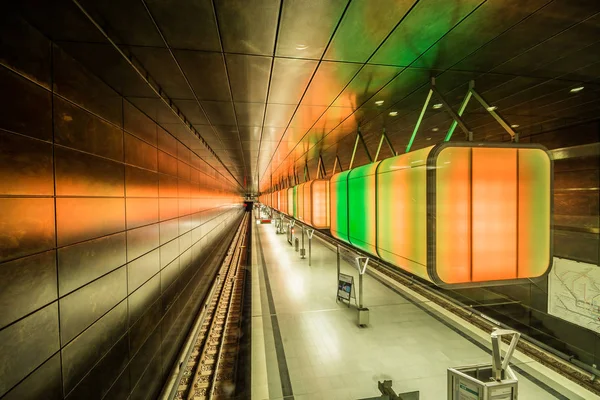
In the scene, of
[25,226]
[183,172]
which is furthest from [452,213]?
[183,172]

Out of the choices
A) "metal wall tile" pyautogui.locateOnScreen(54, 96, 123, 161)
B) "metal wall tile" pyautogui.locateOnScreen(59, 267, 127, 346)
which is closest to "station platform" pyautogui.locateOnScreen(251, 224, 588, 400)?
"metal wall tile" pyautogui.locateOnScreen(59, 267, 127, 346)

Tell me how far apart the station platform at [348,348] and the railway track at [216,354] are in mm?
688

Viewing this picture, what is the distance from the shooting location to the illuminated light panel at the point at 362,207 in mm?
3609

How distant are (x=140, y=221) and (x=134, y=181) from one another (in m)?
0.73

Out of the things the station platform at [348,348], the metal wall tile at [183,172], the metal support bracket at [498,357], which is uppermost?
the metal wall tile at [183,172]

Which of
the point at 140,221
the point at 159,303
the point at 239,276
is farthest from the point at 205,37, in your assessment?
the point at 239,276

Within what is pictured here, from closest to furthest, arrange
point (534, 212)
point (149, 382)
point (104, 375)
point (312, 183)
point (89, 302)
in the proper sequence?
point (534, 212) → point (89, 302) → point (104, 375) → point (149, 382) → point (312, 183)

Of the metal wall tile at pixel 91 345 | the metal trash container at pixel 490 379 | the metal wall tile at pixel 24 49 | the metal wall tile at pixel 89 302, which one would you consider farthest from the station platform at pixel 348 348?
the metal wall tile at pixel 24 49

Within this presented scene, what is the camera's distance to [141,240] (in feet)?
14.6

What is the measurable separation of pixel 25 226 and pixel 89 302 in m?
1.34

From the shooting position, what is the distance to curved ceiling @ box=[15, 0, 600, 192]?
1.88 m

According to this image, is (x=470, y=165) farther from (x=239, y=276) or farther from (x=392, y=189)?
(x=239, y=276)

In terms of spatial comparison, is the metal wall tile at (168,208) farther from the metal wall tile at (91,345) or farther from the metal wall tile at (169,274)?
the metal wall tile at (91,345)

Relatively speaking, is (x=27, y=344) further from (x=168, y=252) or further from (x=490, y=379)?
(x=490, y=379)
